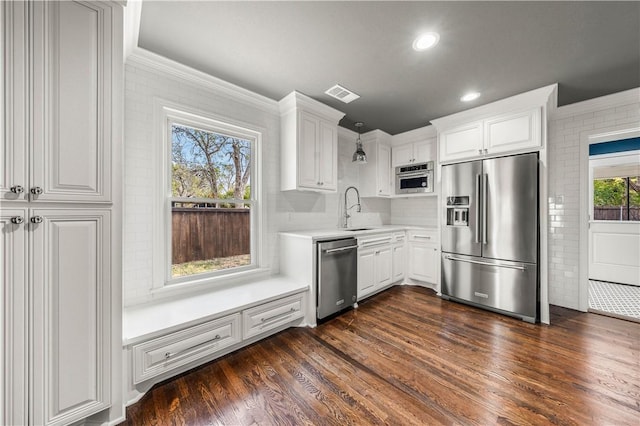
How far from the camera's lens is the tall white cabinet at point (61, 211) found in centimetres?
122

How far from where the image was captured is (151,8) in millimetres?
1720

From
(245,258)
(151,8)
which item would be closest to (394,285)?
(245,258)

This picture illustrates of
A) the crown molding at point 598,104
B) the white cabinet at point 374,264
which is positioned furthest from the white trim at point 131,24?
the crown molding at point 598,104

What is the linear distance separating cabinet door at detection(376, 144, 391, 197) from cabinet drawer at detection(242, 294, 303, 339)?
8.03 ft

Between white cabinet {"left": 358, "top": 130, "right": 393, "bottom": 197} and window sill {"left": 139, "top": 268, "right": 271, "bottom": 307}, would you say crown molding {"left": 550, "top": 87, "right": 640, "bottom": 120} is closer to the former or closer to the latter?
white cabinet {"left": 358, "top": 130, "right": 393, "bottom": 197}

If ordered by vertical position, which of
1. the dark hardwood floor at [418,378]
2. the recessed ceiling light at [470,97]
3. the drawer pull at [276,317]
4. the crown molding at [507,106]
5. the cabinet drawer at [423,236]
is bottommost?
the dark hardwood floor at [418,378]

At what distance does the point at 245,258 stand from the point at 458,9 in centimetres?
296

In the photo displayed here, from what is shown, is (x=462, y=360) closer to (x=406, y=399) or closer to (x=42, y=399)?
(x=406, y=399)

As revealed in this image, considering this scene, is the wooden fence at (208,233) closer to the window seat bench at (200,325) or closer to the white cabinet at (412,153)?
the window seat bench at (200,325)

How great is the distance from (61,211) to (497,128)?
4.14 m

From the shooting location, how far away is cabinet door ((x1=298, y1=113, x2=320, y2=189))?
3.09 metres

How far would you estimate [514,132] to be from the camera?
119 inches

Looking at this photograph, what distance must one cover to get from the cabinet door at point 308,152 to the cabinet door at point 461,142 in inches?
73.1

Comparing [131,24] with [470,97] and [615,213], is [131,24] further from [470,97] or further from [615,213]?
[615,213]
